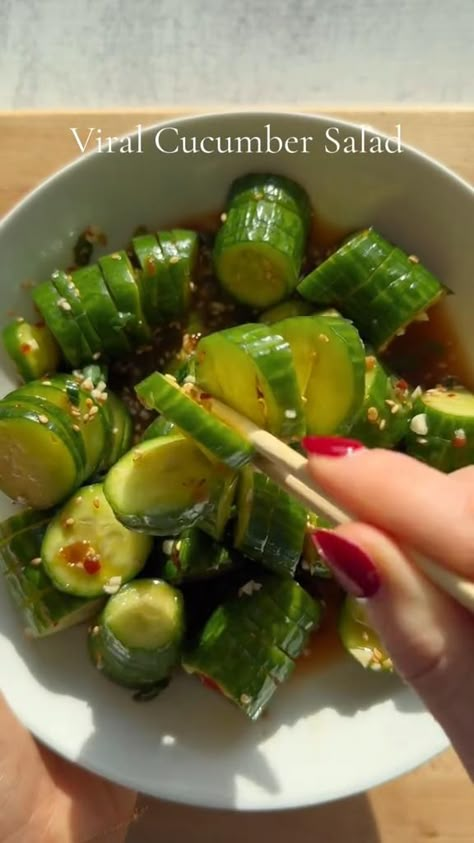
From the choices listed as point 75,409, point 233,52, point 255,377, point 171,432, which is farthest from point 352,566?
point 233,52

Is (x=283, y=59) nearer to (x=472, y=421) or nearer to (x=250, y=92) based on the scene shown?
(x=250, y=92)

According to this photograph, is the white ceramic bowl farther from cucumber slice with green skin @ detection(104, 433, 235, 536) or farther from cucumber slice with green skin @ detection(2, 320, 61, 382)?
cucumber slice with green skin @ detection(104, 433, 235, 536)

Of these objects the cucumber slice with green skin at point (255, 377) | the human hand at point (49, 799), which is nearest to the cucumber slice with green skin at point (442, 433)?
the cucumber slice with green skin at point (255, 377)

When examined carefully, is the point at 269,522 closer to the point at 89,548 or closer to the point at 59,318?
the point at 89,548

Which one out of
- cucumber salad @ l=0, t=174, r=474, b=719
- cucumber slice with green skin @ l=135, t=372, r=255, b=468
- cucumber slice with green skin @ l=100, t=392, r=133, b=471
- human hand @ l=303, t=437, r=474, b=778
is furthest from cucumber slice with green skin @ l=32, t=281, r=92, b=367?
human hand @ l=303, t=437, r=474, b=778

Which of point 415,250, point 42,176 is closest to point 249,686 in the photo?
point 415,250

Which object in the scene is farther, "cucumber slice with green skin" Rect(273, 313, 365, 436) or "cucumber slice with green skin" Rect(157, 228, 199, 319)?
"cucumber slice with green skin" Rect(157, 228, 199, 319)
